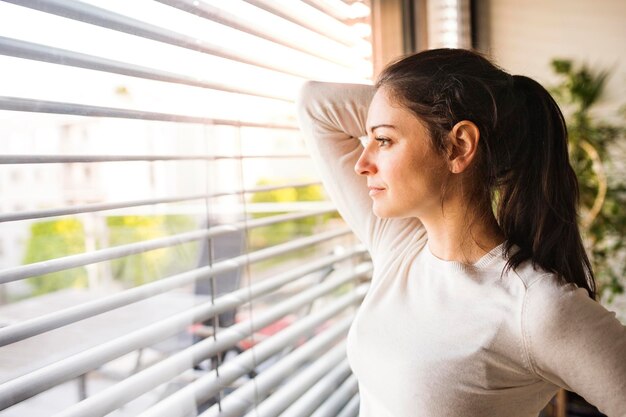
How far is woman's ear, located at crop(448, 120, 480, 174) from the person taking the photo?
0.98 meters

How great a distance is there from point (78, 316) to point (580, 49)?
3.71 metres

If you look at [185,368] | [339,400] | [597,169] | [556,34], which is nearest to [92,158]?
[185,368]

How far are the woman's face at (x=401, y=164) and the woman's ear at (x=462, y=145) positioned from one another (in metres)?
0.02

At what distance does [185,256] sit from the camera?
952mm

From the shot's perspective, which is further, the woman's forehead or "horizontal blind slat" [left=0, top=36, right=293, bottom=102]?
the woman's forehead

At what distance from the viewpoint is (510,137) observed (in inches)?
39.7

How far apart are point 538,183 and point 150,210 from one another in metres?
0.67

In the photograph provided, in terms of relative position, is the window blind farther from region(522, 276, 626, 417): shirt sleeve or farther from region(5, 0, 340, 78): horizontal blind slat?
region(522, 276, 626, 417): shirt sleeve

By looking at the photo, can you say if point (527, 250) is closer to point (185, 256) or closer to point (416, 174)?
point (416, 174)

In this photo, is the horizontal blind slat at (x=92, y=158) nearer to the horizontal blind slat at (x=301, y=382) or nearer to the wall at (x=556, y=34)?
the horizontal blind slat at (x=301, y=382)

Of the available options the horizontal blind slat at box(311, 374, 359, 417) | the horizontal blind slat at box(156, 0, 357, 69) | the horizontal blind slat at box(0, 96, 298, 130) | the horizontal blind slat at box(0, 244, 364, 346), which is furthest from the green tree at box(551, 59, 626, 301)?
the horizontal blind slat at box(0, 96, 298, 130)

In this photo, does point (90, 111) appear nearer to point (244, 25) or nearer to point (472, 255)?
point (244, 25)

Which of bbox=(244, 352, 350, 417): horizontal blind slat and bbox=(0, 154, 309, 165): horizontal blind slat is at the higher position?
bbox=(0, 154, 309, 165): horizontal blind slat

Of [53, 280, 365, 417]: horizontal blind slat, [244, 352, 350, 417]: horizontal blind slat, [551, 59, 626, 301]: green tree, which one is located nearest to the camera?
[53, 280, 365, 417]: horizontal blind slat
